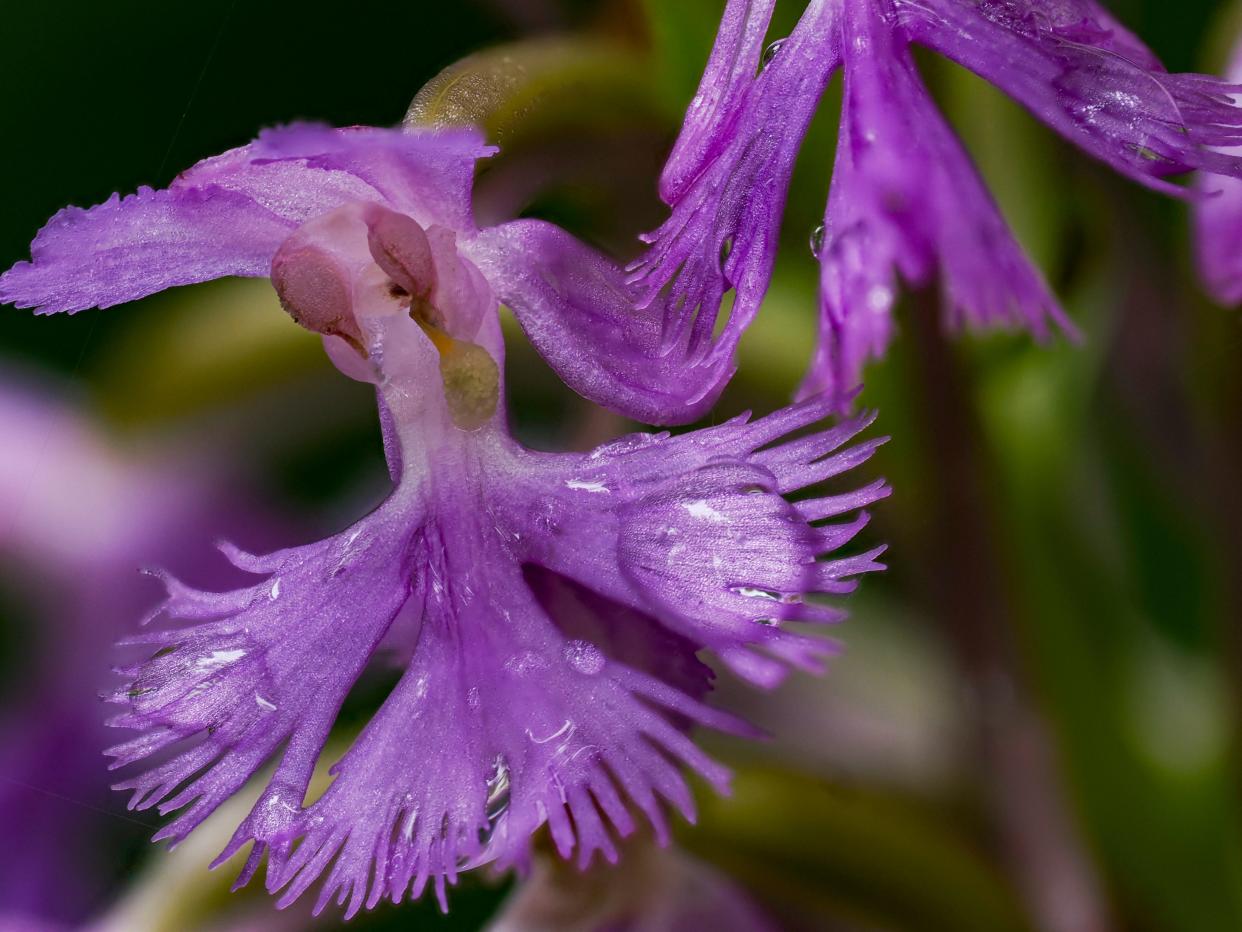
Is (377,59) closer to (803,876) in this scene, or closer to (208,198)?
(208,198)

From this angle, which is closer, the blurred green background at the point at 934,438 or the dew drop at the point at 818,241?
the dew drop at the point at 818,241

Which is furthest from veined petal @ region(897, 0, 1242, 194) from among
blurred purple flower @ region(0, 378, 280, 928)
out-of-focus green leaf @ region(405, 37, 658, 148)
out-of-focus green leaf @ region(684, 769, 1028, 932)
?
blurred purple flower @ region(0, 378, 280, 928)

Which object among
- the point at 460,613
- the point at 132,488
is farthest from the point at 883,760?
the point at 460,613

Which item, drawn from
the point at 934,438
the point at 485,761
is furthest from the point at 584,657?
the point at 934,438

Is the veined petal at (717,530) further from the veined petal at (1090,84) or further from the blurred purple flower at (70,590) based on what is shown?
the blurred purple flower at (70,590)

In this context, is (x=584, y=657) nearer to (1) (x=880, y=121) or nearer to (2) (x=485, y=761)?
(2) (x=485, y=761)

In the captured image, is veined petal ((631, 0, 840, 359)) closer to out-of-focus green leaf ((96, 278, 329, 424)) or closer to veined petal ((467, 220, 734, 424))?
veined petal ((467, 220, 734, 424))

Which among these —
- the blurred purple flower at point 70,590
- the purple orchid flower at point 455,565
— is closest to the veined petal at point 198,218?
the purple orchid flower at point 455,565
